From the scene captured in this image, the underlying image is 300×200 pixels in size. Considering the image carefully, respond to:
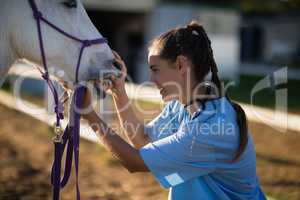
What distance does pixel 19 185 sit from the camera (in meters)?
4.67

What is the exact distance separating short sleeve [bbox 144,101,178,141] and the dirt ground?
1524mm

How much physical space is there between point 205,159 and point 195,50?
0.50 metres

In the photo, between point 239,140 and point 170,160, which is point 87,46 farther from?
point 239,140

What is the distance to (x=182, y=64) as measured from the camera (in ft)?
7.38

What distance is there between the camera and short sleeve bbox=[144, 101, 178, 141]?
2621 mm

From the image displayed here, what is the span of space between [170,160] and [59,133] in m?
0.59

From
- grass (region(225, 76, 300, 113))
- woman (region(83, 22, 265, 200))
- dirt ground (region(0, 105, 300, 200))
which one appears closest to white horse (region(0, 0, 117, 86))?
→ woman (region(83, 22, 265, 200))

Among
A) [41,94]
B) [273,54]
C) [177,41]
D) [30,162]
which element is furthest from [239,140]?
[273,54]

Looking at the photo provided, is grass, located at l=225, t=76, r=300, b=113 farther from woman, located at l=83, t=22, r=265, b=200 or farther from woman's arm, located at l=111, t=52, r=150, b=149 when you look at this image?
woman, located at l=83, t=22, r=265, b=200

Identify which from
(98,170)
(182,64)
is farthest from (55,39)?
(98,170)

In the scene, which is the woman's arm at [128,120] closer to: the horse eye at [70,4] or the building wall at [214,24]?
the horse eye at [70,4]

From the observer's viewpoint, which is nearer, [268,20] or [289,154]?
[289,154]

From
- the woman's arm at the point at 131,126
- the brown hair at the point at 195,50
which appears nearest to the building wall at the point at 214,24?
the woman's arm at the point at 131,126

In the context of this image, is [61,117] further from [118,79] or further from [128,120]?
[128,120]
